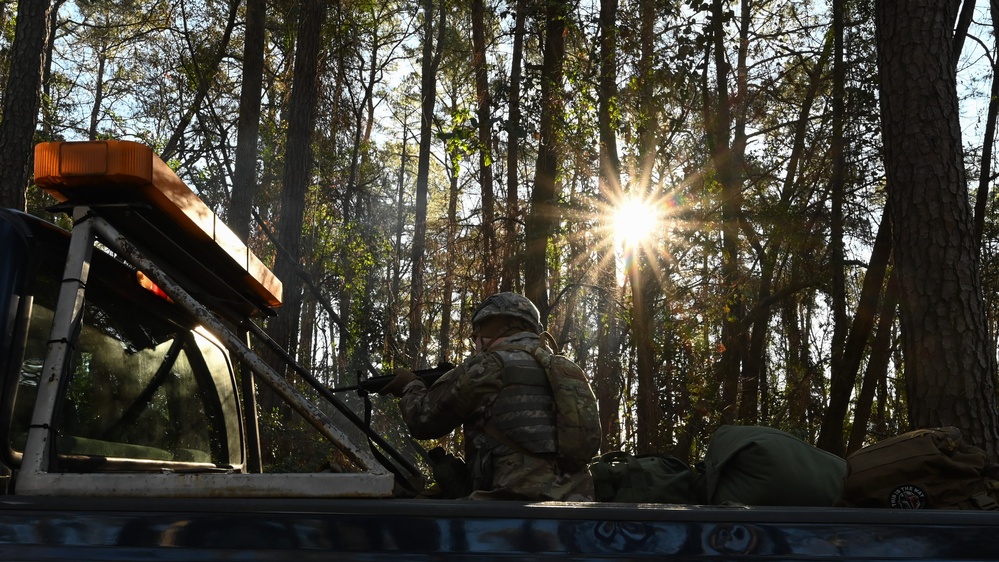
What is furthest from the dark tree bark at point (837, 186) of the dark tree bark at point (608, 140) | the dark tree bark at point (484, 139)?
the dark tree bark at point (484, 139)

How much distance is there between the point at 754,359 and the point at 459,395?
1384cm

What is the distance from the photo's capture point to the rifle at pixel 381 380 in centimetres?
312

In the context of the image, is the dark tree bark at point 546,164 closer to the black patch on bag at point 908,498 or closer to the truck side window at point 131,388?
the truck side window at point 131,388

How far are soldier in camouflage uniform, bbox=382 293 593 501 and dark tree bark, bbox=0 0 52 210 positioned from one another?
6.73 m

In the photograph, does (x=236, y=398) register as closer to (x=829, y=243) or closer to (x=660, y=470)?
(x=660, y=470)

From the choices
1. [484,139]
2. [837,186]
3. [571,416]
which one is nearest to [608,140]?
[484,139]

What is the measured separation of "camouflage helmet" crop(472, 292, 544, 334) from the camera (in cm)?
371

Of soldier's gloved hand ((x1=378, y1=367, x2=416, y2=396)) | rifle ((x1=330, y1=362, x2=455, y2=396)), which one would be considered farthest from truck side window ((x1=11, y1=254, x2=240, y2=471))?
soldier's gloved hand ((x1=378, y1=367, x2=416, y2=396))

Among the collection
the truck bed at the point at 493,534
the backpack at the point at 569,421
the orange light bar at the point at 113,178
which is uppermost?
the orange light bar at the point at 113,178

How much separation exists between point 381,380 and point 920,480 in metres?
1.75

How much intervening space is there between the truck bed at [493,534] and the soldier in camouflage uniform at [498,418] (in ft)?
5.00

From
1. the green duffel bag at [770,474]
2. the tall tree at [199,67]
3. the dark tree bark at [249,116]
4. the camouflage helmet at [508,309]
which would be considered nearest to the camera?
the green duffel bag at [770,474]

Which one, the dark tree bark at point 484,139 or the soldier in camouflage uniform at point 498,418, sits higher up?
the dark tree bark at point 484,139

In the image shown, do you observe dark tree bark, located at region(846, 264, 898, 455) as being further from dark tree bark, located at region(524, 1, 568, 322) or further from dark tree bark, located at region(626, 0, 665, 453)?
dark tree bark, located at region(524, 1, 568, 322)
